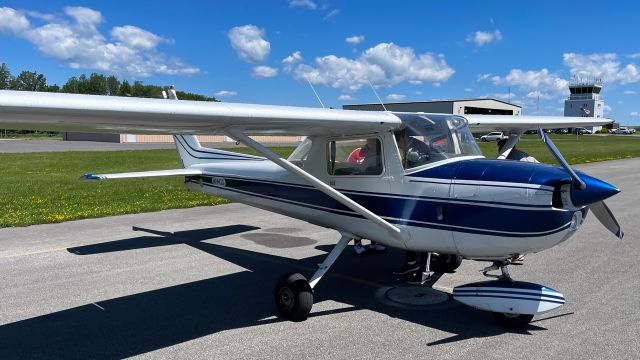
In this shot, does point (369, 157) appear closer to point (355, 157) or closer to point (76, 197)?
point (355, 157)

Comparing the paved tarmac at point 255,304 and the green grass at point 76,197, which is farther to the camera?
the green grass at point 76,197

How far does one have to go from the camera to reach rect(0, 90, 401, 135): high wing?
352 centimetres

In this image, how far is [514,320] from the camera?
4.68 m

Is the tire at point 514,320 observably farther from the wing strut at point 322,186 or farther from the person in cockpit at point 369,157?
the person in cockpit at point 369,157

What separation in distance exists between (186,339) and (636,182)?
58.7ft

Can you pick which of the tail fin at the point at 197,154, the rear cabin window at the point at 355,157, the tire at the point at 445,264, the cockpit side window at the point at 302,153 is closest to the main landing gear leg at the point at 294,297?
the rear cabin window at the point at 355,157

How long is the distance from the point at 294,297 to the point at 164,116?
2.18 m

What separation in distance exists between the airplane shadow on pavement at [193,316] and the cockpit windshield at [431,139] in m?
1.64

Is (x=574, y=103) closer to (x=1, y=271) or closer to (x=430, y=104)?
(x=430, y=104)

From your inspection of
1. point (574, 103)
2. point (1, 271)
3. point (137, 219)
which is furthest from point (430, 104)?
point (574, 103)

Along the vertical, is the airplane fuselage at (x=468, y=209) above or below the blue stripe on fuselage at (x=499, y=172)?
below

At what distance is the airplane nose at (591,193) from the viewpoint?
13.4ft

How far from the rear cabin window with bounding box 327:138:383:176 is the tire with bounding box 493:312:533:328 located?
1.91 m

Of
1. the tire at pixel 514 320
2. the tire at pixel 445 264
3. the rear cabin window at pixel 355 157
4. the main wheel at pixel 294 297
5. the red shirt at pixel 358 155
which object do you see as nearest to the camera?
the tire at pixel 514 320
